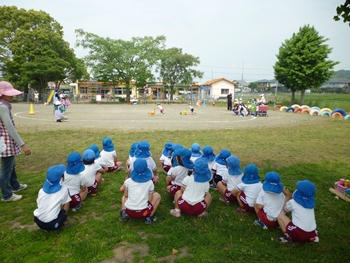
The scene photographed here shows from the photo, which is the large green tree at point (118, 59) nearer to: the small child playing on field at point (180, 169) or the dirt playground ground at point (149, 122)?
the dirt playground ground at point (149, 122)

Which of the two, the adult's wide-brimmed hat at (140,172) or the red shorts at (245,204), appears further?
→ the red shorts at (245,204)

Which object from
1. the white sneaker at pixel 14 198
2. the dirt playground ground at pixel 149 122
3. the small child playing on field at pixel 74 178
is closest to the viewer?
the small child playing on field at pixel 74 178

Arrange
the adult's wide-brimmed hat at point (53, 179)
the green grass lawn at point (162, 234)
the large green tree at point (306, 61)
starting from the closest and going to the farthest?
the green grass lawn at point (162, 234) < the adult's wide-brimmed hat at point (53, 179) < the large green tree at point (306, 61)

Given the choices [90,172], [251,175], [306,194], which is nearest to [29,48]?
[90,172]

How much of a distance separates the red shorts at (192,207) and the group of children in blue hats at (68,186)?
1.64 m

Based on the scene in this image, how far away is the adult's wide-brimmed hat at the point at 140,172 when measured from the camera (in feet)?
10.9

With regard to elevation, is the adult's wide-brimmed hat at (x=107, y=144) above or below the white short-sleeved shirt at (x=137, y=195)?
above

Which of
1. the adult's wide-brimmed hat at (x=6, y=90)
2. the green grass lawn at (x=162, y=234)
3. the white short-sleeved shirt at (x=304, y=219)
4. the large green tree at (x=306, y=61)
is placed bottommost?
the green grass lawn at (x=162, y=234)

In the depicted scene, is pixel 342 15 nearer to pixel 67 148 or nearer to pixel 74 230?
pixel 74 230

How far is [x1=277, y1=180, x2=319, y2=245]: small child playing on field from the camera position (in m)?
2.90

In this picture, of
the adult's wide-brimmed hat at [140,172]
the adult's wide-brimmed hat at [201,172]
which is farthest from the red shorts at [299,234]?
the adult's wide-brimmed hat at [140,172]

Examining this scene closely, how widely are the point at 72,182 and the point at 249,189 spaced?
2.84 meters

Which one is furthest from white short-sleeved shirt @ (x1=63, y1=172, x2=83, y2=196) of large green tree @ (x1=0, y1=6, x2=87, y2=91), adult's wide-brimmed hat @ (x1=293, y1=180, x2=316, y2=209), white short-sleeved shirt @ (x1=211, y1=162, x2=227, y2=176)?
large green tree @ (x1=0, y1=6, x2=87, y2=91)

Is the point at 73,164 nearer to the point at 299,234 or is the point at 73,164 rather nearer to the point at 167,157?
the point at 167,157
